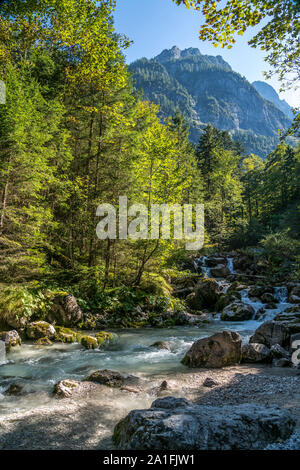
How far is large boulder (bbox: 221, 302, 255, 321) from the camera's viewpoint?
13.8 m

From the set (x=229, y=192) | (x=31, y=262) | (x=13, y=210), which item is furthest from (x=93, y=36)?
(x=229, y=192)

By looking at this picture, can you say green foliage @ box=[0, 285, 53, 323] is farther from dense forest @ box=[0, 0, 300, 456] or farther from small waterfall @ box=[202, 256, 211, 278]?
small waterfall @ box=[202, 256, 211, 278]

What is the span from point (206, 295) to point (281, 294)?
5.39 metres

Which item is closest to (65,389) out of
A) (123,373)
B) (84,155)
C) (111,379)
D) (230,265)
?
(111,379)

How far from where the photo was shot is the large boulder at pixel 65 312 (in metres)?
10.4

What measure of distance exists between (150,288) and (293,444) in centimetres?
1169

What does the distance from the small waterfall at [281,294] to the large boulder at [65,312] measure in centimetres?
1303

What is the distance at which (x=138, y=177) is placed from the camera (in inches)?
497

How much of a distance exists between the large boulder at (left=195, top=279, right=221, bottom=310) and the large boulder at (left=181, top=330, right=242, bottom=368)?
921 centimetres

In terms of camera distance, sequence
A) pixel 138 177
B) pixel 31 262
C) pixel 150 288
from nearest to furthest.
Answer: pixel 31 262
pixel 138 177
pixel 150 288

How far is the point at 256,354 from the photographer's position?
7.14m

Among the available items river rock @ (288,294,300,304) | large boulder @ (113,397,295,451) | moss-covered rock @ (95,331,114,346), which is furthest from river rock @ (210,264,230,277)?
large boulder @ (113,397,295,451)

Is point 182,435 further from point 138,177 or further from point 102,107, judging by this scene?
point 102,107
